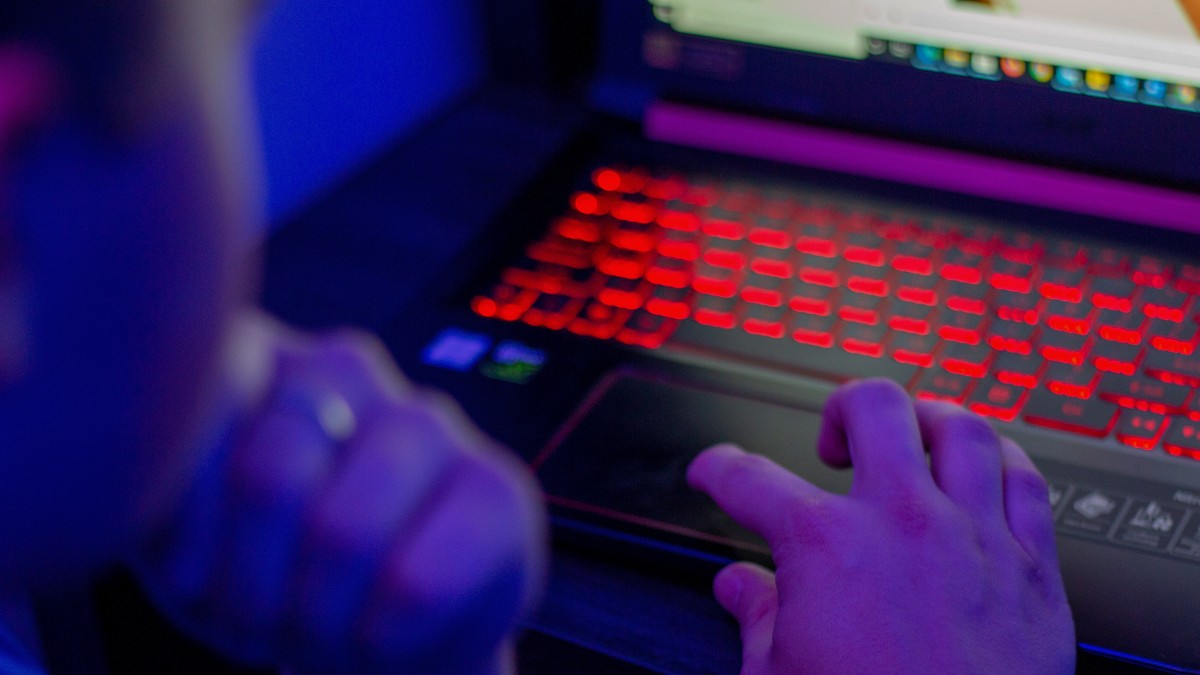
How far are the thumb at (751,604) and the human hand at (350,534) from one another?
206mm

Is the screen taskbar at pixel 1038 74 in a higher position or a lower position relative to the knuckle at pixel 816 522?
higher

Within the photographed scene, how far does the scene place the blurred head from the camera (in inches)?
5.7

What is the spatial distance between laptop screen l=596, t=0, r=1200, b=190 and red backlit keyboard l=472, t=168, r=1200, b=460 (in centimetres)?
7

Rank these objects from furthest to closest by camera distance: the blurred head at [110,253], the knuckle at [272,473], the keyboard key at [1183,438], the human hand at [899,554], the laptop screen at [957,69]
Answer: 1. the laptop screen at [957,69]
2. the keyboard key at [1183,438]
3. the human hand at [899,554]
4. the knuckle at [272,473]
5. the blurred head at [110,253]

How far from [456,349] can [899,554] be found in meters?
0.27

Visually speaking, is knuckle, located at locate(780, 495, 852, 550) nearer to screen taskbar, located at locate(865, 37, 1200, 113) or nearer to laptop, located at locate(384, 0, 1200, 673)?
laptop, located at locate(384, 0, 1200, 673)

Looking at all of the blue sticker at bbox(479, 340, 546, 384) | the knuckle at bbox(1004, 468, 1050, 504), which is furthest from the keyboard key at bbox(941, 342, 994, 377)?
the blue sticker at bbox(479, 340, 546, 384)

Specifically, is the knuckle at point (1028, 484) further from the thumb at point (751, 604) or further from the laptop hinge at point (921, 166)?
the laptop hinge at point (921, 166)

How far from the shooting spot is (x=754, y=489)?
487 millimetres

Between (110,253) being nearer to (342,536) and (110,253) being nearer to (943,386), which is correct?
(342,536)

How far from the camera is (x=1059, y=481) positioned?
0.53 m

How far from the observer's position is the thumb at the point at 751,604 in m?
0.45

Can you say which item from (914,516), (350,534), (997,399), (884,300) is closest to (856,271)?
(884,300)

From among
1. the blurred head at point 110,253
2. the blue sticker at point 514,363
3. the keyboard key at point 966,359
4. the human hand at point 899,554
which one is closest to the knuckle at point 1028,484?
the human hand at point 899,554
